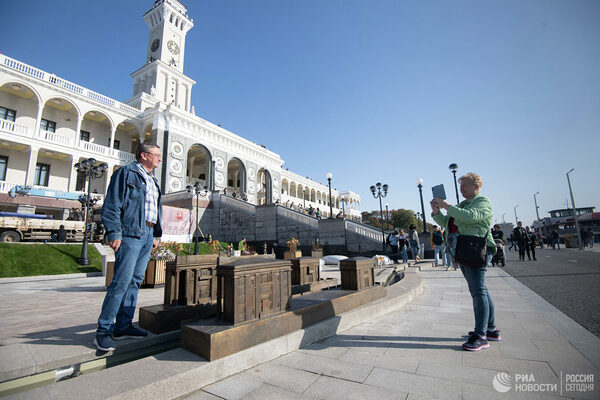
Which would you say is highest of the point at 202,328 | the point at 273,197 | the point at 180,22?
the point at 180,22

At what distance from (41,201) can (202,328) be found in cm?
2599

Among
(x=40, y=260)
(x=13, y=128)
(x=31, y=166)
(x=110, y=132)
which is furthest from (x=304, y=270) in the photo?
(x=110, y=132)

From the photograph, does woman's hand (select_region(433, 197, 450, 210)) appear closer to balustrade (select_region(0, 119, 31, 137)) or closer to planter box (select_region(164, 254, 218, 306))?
planter box (select_region(164, 254, 218, 306))

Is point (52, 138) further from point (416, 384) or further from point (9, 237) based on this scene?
point (416, 384)

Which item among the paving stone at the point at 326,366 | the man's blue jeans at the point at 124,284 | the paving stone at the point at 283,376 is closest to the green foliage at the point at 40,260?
the man's blue jeans at the point at 124,284

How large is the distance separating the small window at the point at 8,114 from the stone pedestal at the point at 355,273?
104 ft

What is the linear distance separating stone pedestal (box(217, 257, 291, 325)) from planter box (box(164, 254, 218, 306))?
2.88ft

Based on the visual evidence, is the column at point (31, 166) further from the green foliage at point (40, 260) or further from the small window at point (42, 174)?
the green foliage at point (40, 260)

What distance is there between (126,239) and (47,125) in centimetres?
3170

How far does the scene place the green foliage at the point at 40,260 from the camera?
9.72 meters

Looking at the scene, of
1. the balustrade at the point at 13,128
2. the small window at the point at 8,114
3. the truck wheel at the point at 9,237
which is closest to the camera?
the truck wheel at the point at 9,237

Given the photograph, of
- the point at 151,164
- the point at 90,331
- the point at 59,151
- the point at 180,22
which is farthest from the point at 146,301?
the point at 180,22

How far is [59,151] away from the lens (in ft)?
74.3

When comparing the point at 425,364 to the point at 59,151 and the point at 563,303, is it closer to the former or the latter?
the point at 563,303
